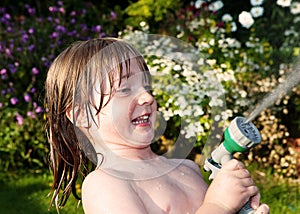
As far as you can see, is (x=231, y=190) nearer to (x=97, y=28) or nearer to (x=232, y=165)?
(x=232, y=165)

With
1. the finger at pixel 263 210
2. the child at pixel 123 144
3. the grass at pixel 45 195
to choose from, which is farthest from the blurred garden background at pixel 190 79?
the finger at pixel 263 210

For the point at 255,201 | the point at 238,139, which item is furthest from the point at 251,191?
the point at 238,139

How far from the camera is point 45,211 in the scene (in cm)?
440

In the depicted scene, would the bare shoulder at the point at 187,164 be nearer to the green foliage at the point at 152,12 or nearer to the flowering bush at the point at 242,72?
the flowering bush at the point at 242,72

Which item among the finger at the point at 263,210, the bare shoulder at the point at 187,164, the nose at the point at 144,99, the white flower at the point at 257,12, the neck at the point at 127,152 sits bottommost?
the white flower at the point at 257,12

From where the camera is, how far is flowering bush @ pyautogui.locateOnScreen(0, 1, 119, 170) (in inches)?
218

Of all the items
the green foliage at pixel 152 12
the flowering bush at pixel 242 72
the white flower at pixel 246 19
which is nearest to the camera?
the flowering bush at pixel 242 72

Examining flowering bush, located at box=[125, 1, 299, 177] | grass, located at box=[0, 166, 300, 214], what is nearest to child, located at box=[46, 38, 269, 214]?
grass, located at box=[0, 166, 300, 214]

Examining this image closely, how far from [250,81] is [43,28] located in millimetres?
2037

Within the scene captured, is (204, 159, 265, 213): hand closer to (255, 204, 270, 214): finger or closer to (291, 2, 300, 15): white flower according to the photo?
(255, 204, 270, 214): finger

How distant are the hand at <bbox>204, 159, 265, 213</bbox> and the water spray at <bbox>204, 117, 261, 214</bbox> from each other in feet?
0.08

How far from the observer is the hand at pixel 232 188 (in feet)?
6.19

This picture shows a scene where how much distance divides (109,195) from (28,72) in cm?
421

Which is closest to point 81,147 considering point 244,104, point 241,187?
point 241,187
